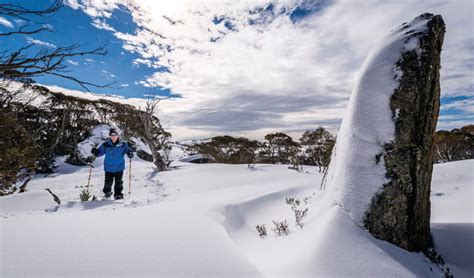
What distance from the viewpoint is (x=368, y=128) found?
2.33 metres

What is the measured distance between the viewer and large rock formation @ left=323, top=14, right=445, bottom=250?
212 centimetres

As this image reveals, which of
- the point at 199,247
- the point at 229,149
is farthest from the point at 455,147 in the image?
the point at 199,247

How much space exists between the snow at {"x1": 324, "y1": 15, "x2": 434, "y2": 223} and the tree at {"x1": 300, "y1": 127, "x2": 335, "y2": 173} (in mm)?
9509

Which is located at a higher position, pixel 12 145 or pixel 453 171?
pixel 12 145

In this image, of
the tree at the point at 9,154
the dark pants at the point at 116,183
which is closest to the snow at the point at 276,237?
the dark pants at the point at 116,183

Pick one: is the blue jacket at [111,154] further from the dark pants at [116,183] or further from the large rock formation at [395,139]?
the large rock formation at [395,139]

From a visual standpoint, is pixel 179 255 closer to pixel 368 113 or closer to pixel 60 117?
pixel 368 113

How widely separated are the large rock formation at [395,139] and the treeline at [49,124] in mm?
7337

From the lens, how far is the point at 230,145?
22.3m

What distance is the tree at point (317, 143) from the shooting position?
12031mm

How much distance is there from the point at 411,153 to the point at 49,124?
65.6ft

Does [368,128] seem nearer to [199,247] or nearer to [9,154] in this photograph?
[199,247]

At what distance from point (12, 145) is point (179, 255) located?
276 inches

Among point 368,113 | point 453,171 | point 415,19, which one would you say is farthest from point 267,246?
point 453,171
